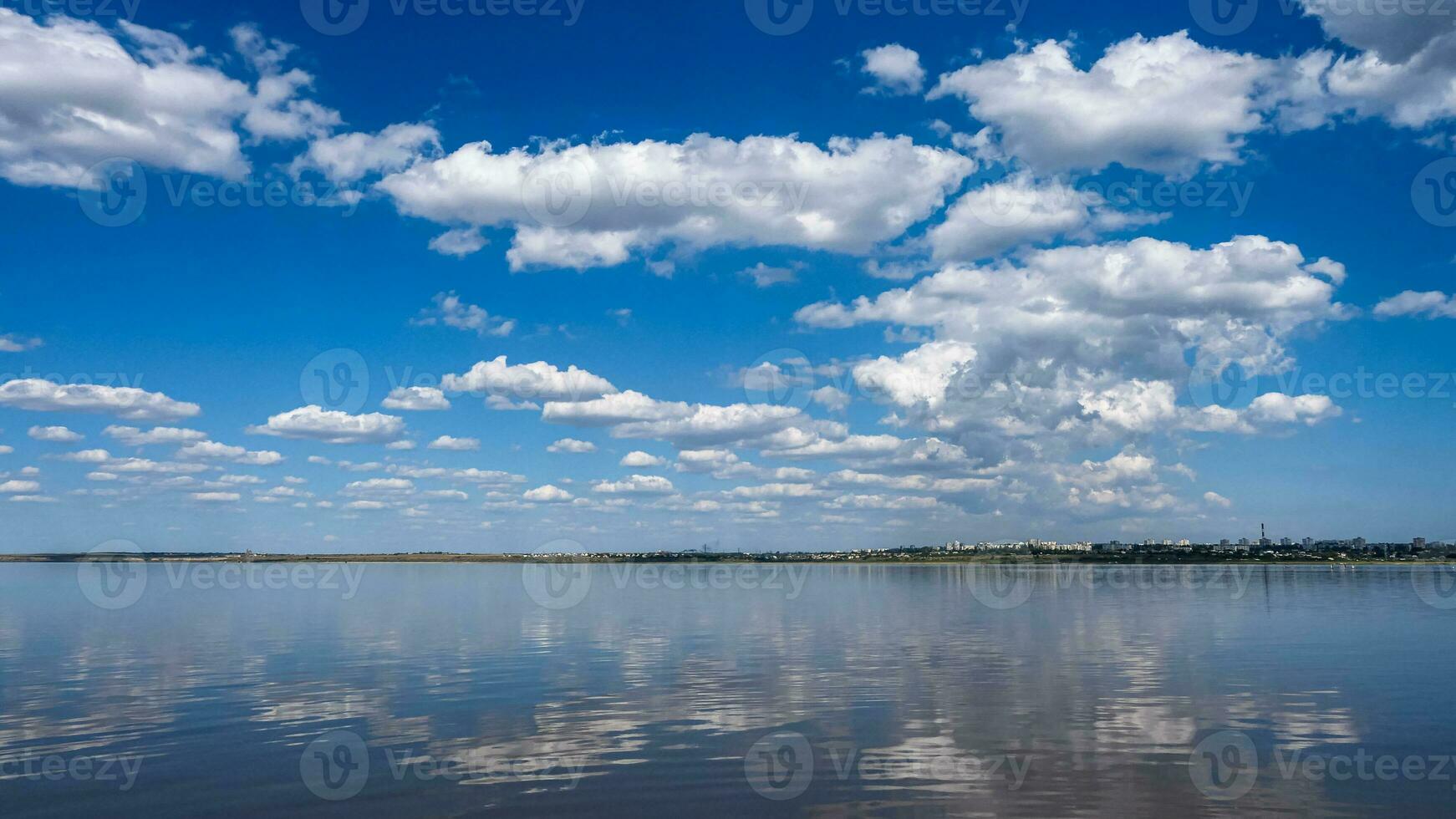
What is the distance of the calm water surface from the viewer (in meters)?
26.8

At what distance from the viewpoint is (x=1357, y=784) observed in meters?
27.5

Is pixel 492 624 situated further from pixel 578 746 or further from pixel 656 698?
pixel 578 746

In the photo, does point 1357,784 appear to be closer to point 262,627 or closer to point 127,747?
point 127,747

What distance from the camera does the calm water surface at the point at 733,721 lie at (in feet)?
88.0

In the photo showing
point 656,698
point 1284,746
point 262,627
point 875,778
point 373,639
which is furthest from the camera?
point 262,627

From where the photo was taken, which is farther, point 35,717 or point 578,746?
point 35,717

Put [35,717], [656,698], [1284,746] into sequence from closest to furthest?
1. [1284,746]
2. [35,717]
3. [656,698]

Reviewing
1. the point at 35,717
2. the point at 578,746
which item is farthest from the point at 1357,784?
the point at 35,717

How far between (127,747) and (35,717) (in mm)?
10144

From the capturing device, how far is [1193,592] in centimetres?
15162

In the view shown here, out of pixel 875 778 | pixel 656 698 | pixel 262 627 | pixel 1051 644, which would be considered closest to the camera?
pixel 875 778

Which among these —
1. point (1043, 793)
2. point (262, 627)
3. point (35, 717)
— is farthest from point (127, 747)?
point (262, 627)

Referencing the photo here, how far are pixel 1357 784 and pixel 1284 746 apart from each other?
4.99 meters

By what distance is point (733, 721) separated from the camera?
37.7 m
